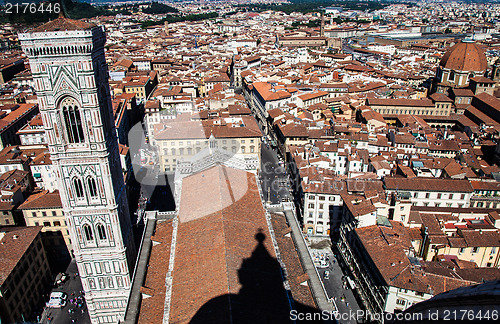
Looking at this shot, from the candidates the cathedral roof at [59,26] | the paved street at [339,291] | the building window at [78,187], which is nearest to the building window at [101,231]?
the building window at [78,187]

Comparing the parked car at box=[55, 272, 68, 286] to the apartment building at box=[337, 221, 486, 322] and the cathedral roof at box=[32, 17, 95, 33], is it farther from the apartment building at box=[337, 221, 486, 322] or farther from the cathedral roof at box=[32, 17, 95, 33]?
the apartment building at box=[337, 221, 486, 322]

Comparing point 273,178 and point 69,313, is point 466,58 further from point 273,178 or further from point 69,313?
point 69,313

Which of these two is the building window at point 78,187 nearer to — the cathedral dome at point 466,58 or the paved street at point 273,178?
the paved street at point 273,178

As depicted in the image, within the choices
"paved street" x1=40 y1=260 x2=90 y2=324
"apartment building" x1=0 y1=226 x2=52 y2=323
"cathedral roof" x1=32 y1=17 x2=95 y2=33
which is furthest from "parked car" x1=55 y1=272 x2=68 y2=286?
"cathedral roof" x1=32 y1=17 x2=95 y2=33

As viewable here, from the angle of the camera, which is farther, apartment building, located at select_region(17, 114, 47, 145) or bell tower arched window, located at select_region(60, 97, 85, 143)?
apartment building, located at select_region(17, 114, 47, 145)

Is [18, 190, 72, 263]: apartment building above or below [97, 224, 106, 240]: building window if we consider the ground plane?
below

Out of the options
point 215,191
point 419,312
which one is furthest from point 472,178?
point 419,312

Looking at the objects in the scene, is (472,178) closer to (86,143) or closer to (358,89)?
(86,143)
